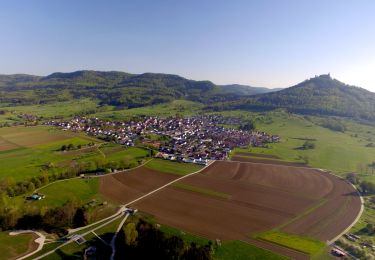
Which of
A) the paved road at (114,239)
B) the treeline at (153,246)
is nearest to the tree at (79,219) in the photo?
the paved road at (114,239)

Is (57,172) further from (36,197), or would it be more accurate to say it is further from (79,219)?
(79,219)

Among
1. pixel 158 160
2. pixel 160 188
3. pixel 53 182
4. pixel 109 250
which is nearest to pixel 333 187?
pixel 160 188

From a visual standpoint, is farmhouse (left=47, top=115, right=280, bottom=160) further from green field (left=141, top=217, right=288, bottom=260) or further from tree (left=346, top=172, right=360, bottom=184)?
green field (left=141, top=217, right=288, bottom=260)

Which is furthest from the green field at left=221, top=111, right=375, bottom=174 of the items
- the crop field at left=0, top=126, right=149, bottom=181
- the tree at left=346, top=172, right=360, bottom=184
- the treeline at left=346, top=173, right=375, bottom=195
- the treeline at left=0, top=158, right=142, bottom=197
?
the treeline at left=0, top=158, right=142, bottom=197

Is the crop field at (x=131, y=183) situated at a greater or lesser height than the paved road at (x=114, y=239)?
greater

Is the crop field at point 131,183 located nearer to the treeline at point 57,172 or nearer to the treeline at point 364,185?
the treeline at point 57,172

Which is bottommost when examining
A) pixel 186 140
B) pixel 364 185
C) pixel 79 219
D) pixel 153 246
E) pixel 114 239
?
pixel 114 239

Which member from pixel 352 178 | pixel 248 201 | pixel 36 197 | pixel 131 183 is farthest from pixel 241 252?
pixel 352 178
